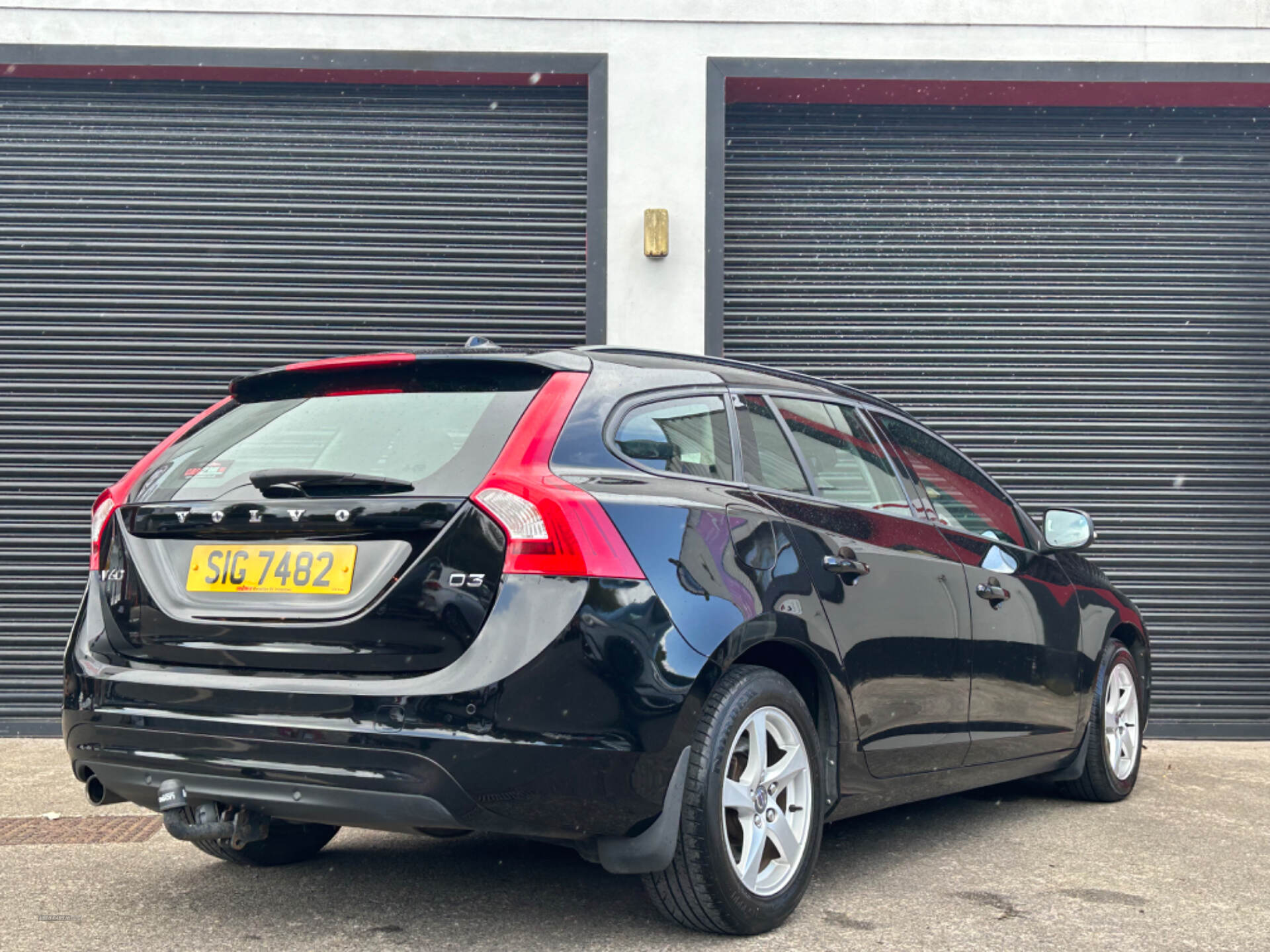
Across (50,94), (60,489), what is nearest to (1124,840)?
(60,489)

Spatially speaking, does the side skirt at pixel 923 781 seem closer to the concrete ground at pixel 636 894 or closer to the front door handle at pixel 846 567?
the concrete ground at pixel 636 894

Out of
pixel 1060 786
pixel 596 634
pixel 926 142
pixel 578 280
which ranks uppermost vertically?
pixel 926 142

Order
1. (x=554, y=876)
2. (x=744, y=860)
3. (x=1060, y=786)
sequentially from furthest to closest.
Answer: (x=1060, y=786) < (x=554, y=876) < (x=744, y=860)

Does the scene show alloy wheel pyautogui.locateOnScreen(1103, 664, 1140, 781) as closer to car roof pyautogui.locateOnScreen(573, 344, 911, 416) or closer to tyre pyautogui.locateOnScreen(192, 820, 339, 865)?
car roof pyautogui.locateOnScreen(573, 344, 911, 416)

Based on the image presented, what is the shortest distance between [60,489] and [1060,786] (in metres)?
5.90

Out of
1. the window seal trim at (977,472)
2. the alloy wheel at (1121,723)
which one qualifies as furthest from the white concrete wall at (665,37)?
the alloy wheel at (1121,723)

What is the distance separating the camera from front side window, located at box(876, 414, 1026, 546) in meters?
4.69

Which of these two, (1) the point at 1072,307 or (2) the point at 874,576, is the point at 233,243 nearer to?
(1) the point at 1072,307

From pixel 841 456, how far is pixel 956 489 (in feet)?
2.69

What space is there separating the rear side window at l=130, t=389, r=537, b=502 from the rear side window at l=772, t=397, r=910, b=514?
111 cm

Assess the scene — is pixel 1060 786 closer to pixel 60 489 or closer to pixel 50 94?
pixel 60 489

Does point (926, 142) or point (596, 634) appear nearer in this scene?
point (596, 634)

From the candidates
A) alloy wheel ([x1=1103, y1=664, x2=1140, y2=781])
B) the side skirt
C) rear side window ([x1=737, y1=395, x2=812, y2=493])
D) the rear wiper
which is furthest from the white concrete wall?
the rear wiper

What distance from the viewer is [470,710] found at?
115 inches
